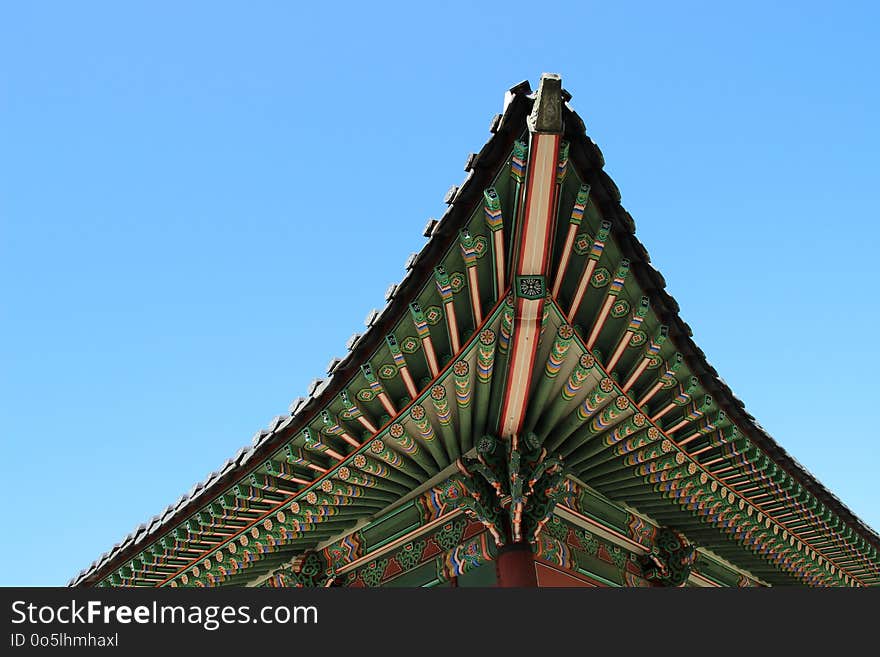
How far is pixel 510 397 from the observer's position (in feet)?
23.1

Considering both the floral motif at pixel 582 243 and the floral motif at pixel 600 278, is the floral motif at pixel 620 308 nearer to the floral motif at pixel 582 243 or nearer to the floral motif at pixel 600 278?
the floral motif at pixel 600 278

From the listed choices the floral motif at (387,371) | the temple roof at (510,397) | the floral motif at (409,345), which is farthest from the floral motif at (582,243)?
the floral motif at (387,371)

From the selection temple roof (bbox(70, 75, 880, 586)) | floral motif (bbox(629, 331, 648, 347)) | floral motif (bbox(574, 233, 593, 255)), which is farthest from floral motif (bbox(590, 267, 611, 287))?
floral motif (bbox(629, 331, 648, 347))

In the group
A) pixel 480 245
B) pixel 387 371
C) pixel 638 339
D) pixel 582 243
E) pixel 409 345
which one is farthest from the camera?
pixel 638 339

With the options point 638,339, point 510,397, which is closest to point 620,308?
point 638,339

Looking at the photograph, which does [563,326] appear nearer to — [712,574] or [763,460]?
[763,460]

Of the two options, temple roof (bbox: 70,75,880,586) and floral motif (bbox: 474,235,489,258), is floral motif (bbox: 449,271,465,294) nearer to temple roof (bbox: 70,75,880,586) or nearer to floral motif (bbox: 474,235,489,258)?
temple roof (bbox: 70,75,880,586)

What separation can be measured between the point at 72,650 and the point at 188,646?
2.30ft

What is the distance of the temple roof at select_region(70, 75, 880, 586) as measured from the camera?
6.28 metres

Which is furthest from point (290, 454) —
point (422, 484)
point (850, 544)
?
point (850, 544)

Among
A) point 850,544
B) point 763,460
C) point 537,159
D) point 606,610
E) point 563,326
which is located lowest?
point 606,610

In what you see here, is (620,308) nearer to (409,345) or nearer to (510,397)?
(510,397)

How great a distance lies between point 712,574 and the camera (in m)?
10.3

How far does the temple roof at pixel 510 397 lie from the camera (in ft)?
20.6
